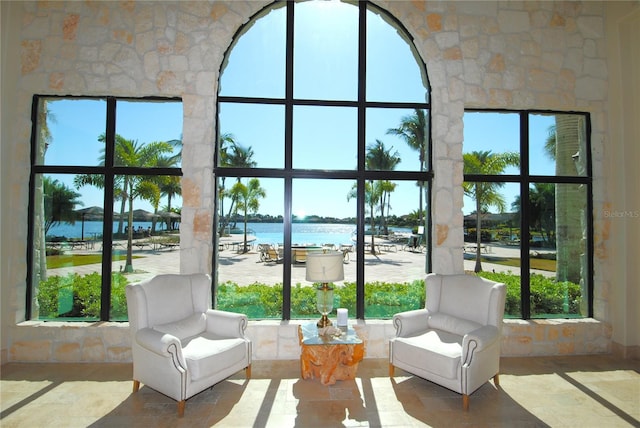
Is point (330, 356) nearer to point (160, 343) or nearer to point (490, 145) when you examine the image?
point (160, 343)

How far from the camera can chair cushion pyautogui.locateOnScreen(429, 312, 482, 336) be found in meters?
3.17

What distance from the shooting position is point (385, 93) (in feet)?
13.5

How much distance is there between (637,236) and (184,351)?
535 cm

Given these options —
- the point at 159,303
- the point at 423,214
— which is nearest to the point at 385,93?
the point at 423,214

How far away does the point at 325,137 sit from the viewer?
4047mm

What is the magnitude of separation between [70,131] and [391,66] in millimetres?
4118

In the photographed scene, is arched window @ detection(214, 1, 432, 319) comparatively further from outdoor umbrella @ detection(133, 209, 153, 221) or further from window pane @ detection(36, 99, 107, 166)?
window pane @ detection(36, 99, 107, 166)

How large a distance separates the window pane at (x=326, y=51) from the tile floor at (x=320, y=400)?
11.0ft

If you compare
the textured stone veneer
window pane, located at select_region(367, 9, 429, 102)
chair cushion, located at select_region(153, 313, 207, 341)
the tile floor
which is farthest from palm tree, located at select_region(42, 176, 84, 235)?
window pane, located at select_region(367, 9, 429, 102)

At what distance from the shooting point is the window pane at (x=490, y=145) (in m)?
4.14

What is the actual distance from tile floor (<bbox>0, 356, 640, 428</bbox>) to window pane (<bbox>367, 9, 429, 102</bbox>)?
11.0 ft

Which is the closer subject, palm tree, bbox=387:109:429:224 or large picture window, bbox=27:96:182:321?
large picture window, bbox=27:96:182:321

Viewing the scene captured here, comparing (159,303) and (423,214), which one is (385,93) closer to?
(423,214)

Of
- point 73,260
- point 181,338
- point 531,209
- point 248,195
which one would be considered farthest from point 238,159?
point 531,209
